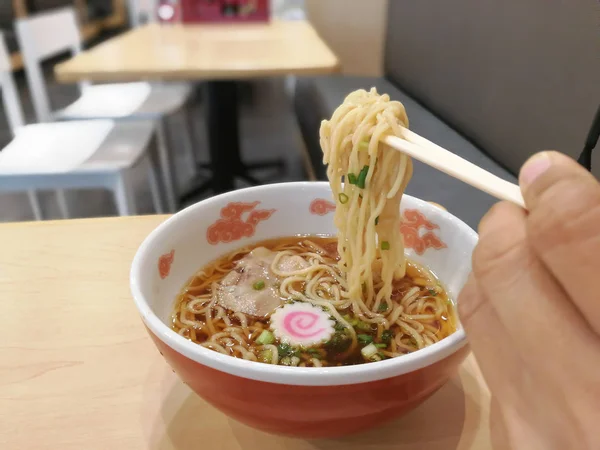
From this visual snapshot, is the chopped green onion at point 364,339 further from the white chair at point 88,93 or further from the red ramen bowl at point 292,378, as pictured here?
the white chair at point 88,93

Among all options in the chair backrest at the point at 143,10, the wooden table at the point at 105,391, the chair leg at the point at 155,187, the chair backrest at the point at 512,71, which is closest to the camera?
the wooden table at the point at 105,391

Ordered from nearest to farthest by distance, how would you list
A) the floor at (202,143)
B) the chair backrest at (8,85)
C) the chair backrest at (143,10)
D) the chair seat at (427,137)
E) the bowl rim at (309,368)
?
1. the bowl rim at (309,368)
2. the chair seat at (427,137)
3. the chair backrest at (8,85)
4. the floor at (202,143)
5. the chair backrest at (143,10)

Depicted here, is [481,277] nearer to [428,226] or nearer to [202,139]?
[428,226]

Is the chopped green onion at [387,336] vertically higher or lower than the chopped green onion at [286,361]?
lower

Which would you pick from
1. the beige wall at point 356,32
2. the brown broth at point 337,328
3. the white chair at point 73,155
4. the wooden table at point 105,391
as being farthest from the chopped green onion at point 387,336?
the beige wall at point 356,32

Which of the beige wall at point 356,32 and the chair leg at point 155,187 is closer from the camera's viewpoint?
the chair leg at point 155,187

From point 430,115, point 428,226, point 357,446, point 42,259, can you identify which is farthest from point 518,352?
point 430,115
